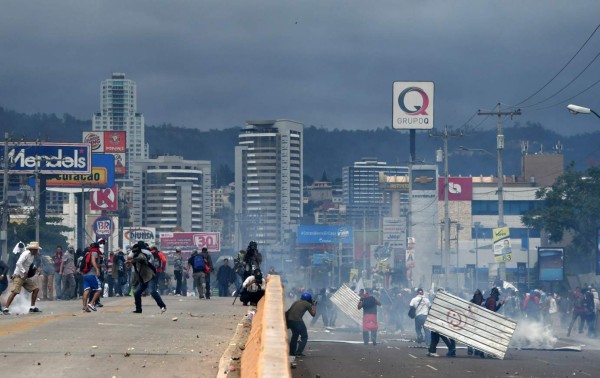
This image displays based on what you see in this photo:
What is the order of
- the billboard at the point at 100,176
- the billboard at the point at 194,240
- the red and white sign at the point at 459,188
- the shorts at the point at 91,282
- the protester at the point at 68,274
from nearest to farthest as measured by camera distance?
1. the shorts at the point at 91,282
2. the protester at the point at 68,274
3. the billboard at the point at 100,176
4. the red and white sign at the point at 459,188
5. the billboard at the point at 194,240

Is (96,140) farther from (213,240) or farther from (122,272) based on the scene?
(122,272)

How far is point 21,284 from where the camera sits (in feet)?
91.9

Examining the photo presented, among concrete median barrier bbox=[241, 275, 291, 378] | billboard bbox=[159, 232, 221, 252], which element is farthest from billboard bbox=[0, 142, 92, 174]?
concrete median barrier bbox=[241, 275, 291, 378]

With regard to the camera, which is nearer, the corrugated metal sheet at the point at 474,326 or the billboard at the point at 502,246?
the corrugated metal sheet at the point at 474,326

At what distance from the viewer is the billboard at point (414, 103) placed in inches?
5669

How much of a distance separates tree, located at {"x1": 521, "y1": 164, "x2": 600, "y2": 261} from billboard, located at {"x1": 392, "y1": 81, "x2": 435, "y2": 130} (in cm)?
4799

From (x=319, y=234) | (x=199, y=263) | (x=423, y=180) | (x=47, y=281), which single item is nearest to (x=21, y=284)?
(x=47, y=281)

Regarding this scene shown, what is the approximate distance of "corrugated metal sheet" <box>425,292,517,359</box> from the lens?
31375 mm

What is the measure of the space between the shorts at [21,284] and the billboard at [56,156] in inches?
3032

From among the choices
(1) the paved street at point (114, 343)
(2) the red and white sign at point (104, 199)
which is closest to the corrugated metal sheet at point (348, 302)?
(1) the paved street at point (114, 343)

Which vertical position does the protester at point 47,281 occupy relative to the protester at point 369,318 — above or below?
above

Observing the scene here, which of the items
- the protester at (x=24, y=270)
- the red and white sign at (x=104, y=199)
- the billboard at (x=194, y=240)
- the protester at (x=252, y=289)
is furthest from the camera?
the billboard at (x=194, y=240)

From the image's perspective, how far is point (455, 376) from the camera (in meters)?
23.2

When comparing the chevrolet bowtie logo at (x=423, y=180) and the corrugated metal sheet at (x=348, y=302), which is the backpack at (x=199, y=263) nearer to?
the corrugated metal sheet at (x=348, y=302)
